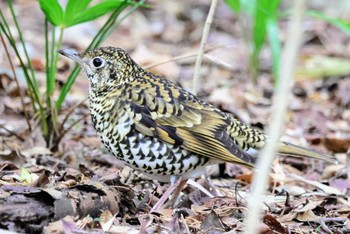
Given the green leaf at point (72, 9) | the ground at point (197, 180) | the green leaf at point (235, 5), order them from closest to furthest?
the ground at point (197, 180) → the green leaf at point (72, 9) → the green leaf at point (235, 5)

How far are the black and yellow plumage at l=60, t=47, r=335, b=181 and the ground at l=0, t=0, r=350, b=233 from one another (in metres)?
0.26

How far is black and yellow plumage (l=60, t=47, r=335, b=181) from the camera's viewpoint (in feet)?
15.7

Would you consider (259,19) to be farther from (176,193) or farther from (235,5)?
(176,193)

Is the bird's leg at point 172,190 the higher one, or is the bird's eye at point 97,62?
the bird's eye at point 97,62

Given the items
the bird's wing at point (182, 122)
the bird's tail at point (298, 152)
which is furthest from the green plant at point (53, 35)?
the bird's tail at point (298, 152)

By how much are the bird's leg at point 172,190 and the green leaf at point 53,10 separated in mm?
1583

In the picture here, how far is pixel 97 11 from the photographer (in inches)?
225

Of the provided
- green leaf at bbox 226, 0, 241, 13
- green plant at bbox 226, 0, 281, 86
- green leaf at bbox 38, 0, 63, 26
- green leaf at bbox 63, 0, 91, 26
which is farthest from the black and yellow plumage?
green leaf at bbox 226, 0, 241, 13

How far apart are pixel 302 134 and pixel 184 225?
148 inches

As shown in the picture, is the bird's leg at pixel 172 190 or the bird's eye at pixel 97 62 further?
the bird's eye at pixel 97 62

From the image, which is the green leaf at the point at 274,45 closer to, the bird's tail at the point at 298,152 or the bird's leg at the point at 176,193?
the bird's tail at the point at 298,152

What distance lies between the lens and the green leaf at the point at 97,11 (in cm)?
563

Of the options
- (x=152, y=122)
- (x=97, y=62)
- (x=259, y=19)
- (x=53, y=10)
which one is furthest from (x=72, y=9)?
(x=259, y=19)

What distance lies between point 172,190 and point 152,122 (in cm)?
45
